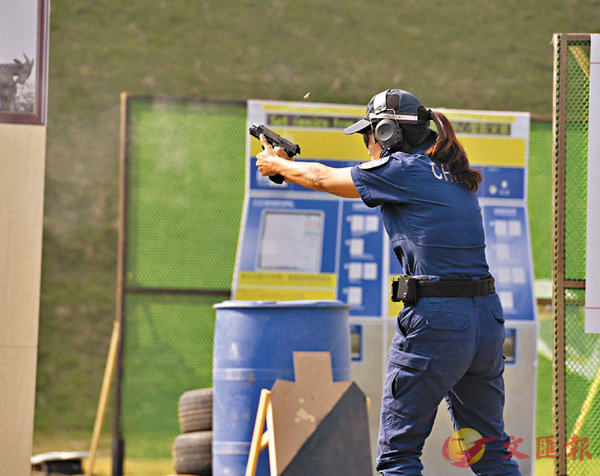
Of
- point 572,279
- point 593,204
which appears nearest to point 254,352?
point 572,279

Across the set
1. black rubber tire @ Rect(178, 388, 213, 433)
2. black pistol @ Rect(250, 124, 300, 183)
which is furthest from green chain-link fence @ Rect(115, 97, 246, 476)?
black pistol @ Rect(250, 124, 300, 183)

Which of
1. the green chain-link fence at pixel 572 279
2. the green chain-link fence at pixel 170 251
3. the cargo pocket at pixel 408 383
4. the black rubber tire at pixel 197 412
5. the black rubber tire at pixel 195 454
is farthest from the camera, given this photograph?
the green chain-link fence at pixel 170 251

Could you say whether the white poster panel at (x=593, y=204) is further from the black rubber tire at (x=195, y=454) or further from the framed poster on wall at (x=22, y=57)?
the framed poster on wall at (x=22, y=57)

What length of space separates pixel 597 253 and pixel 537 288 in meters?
1.88

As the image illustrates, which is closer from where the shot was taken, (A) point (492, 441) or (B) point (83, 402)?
(A) point (492, 441)

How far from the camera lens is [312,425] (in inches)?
184

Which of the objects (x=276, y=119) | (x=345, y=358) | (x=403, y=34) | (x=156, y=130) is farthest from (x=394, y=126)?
(x=403, y=34)

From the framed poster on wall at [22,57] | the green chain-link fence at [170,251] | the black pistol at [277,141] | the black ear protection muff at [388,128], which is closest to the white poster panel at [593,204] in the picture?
the black ear protection muff at [388,128]

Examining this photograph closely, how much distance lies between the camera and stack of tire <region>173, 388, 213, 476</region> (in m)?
5.34

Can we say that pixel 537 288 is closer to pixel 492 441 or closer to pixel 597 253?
pixel 597 253

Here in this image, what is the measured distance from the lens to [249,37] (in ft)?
34.6

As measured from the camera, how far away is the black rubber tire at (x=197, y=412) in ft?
17.9

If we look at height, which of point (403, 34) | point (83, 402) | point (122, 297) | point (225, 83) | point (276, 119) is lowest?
point (83, 402)

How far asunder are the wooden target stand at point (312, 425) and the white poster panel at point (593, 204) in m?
1.30
